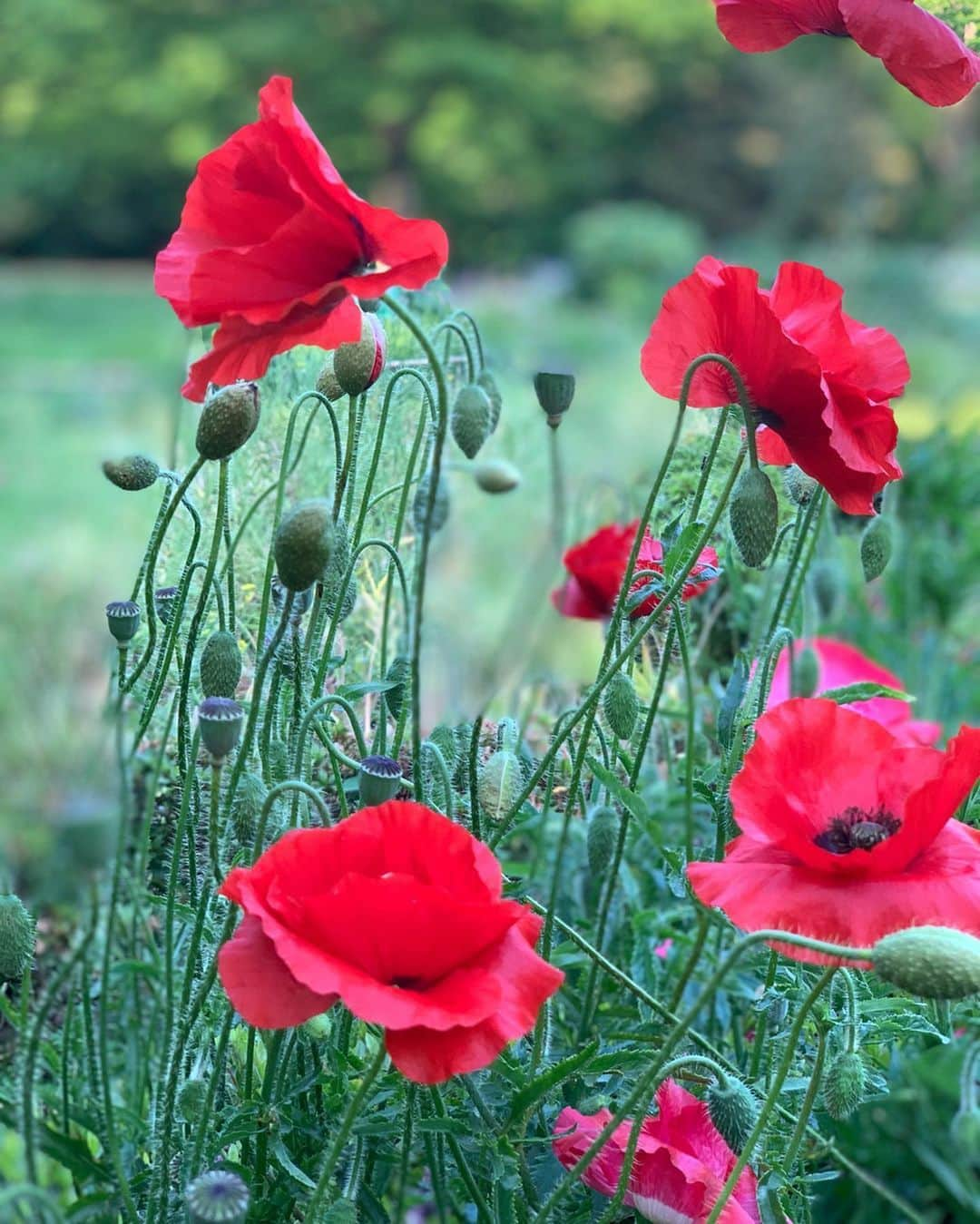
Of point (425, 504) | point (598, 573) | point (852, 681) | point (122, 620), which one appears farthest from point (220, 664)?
point (852, 681)

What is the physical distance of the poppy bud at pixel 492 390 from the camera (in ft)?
2.91

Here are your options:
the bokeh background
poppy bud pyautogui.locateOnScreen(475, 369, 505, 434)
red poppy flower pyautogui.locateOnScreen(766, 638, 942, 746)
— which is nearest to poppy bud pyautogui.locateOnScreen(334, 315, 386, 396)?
poppy bud pyautogui.locateOnScreen(475, 369, 505, 434)

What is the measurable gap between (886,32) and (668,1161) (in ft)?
1.76

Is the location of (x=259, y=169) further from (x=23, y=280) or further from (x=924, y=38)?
(x=23, y=280)

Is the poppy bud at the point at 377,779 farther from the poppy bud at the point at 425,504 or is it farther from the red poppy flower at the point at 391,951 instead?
the poppy bud at the point at 425,504

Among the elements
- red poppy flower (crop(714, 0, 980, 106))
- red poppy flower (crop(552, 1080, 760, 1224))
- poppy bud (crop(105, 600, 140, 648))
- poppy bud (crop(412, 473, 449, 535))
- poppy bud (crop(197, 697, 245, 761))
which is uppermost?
red poppy flower (crop(714, 0, 980, 106))

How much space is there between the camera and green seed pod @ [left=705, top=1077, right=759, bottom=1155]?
64cm

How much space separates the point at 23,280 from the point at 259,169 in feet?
32.7

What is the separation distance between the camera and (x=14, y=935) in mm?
674

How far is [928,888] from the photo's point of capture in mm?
619

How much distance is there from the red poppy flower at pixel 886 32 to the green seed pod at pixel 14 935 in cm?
55

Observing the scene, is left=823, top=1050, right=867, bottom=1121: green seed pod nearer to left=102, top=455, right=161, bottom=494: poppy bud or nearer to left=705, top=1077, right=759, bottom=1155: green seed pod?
left=705, top=1077, right=759, bottom=1155: green seed pod

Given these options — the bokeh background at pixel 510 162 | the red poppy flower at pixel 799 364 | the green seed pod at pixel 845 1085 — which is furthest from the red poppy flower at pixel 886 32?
the bokeh background at pixel 510 162

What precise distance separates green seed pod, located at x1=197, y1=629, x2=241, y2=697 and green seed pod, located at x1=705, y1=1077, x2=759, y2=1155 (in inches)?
10.7
